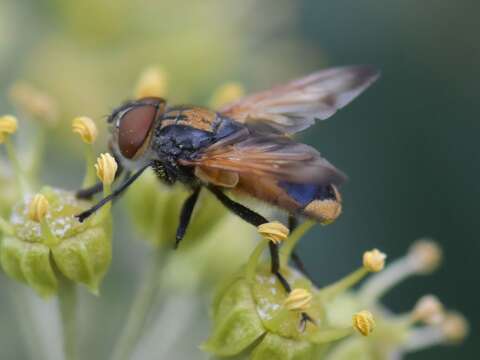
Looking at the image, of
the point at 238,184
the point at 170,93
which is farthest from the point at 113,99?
the point at 238,184

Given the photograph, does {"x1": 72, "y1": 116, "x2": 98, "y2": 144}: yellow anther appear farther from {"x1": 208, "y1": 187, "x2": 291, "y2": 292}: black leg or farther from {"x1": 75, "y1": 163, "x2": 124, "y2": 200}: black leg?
{"x1": 208, "y1": 187, "x2": 291, "y2": 292}: black leg

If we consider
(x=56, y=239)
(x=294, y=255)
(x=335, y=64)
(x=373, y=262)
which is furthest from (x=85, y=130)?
(x=335, y=64)

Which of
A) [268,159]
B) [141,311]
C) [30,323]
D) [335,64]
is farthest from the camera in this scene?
[335,64]

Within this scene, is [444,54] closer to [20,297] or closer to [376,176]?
[376,176]

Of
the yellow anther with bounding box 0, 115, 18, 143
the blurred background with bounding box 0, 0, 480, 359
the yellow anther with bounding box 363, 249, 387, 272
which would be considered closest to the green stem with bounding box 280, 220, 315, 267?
the yellow anther with bounding box 363, 249, 387, 272

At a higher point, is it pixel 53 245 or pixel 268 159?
pixel 268 159

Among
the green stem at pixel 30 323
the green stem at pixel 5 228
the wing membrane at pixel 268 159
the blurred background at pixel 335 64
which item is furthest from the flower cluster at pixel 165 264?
the blurred background at pixel 335 64

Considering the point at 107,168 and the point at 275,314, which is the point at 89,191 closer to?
the point at 107,168
